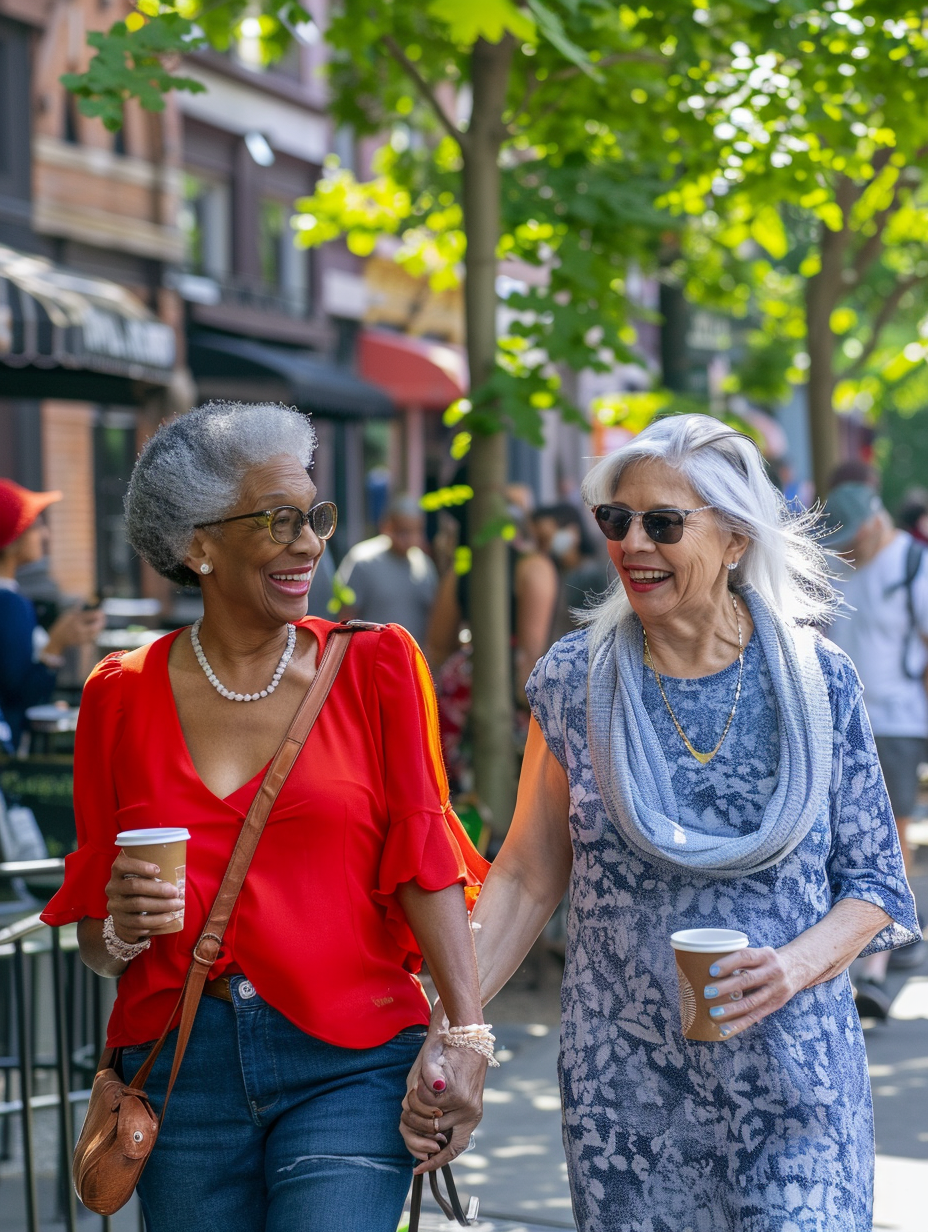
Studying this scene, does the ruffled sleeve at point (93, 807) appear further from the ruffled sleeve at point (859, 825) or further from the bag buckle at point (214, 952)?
the ruffled sleeve at point (859, 825)

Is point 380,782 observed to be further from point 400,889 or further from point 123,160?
point 123,160

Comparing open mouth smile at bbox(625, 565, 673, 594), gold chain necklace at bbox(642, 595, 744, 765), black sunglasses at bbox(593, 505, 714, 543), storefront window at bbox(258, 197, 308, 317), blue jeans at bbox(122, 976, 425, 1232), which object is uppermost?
storefront window at bbox(258, 197, 308, 317)

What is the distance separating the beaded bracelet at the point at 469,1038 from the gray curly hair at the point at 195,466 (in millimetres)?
874

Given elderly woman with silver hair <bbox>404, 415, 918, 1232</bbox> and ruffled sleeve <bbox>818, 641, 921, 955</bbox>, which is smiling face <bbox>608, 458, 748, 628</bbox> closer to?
elderly woman with silver hair <bbox>404, 415, 918, 1232</bbox>

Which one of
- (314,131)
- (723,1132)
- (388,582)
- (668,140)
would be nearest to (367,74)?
(668,140)

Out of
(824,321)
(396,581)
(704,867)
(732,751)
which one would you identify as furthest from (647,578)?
(824,321)

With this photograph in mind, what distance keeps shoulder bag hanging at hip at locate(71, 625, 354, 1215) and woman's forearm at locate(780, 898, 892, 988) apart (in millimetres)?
831

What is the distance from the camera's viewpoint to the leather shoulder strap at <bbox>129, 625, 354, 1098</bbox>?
8.00 ft

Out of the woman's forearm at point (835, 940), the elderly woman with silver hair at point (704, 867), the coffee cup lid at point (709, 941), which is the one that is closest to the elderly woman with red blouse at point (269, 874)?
the elderly woman with silver hair at point (704, 867)

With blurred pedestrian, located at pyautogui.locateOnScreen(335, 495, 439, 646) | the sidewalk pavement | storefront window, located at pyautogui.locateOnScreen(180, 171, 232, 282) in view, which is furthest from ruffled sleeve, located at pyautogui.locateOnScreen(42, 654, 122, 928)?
storefront window, located at pyautogui.locateOnScreen(180, 171, 232, 282)

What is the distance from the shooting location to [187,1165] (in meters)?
2.49

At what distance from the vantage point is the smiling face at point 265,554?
262 centimetres

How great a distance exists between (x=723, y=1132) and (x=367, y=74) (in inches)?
292

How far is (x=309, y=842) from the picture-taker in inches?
98.9
